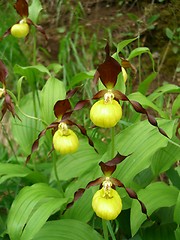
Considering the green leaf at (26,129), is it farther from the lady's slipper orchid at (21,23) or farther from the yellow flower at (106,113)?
the yellow flower at (106,113)

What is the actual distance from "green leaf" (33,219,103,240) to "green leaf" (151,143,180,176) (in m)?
0.33

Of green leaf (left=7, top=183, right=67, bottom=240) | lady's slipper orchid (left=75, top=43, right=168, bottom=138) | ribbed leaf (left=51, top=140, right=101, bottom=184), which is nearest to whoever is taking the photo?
lady's slipper orchid (left=75, top=43, right=168, bottom=138)

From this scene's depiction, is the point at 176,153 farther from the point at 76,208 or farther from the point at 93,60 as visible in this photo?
the point at 93,60

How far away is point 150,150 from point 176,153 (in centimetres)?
25

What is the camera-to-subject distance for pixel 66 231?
1421mm

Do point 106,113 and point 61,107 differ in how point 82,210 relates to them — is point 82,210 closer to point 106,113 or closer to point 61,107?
point 61,107

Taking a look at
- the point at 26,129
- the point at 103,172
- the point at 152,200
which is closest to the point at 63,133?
the point at 103,172

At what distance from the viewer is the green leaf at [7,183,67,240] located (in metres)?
1.32

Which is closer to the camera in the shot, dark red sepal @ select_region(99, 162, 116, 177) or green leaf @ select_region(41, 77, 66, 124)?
dark red sepal @ select_region(99, 162, 116, 177)

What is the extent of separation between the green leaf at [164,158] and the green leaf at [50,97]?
44 cm

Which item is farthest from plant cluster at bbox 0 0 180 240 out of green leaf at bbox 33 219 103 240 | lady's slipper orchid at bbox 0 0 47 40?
lady's slipper orchid at bbox 0 0 47 40

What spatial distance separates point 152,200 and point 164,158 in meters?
0.22

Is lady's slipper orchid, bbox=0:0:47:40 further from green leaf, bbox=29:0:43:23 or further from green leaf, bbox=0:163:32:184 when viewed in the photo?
green leaf, bbox=0:163:32:184

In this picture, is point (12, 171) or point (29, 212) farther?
point (12, 171)
